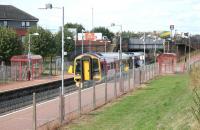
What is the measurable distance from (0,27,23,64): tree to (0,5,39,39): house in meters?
31.0

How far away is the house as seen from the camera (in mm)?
96062

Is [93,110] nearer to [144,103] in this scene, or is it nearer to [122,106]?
[122,106]

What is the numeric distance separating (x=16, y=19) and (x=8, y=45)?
36.1 metres

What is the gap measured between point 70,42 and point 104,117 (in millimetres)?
71227

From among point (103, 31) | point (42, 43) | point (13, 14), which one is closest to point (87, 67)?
point (42, 43)

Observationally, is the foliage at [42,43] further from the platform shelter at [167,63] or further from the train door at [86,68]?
the train door at [86,68]

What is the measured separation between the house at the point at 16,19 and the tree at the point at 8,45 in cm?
3103

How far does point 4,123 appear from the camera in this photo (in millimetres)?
19344

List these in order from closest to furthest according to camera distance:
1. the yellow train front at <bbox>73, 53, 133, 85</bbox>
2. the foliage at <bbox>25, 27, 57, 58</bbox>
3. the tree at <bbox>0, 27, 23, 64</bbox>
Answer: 1. the yellow train front at <bbox>73, 53, 133, 85</bbox>
2. the tree at <bbox>0, 27, 23, 64</bbox>
3. the foliage at <bbox>25, 27, 57, 58</bbox>

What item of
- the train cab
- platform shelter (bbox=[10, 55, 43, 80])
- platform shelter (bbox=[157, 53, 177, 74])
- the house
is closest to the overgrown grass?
the train cab

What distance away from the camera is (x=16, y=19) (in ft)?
320

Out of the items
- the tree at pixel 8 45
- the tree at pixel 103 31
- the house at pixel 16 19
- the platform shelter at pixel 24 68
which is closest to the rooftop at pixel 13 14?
→ the house at pixel 16 19

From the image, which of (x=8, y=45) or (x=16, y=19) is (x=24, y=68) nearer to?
(x=8, y=45)

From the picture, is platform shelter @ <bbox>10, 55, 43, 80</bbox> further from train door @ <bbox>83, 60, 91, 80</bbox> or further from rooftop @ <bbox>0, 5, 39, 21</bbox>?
rooftop @ <bbox>0, 5, 39, 21</bbox>
